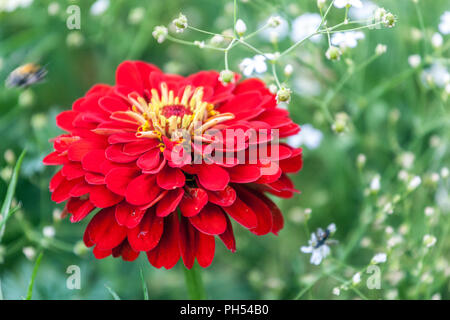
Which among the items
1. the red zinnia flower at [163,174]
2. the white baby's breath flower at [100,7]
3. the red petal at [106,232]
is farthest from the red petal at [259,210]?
the white baby's breath flower at [100,7]

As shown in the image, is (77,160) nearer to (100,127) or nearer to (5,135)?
(100,127)

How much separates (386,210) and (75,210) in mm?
302

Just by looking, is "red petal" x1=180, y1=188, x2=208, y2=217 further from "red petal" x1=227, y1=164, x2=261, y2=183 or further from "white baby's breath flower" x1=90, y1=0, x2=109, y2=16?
"white baby's breath flower" x1=90, y1=0, x2=109, y2=16

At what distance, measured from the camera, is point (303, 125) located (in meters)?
0.73

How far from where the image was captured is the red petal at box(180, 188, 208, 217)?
1.24ft

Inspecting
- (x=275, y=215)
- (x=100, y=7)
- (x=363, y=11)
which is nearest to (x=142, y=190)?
(x=275, y=215)

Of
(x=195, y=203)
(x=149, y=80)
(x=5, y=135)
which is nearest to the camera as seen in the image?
(x=195, y=203)

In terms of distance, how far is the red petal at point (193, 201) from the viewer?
A: 377 mm

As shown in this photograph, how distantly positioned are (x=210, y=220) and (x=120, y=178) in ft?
0.25

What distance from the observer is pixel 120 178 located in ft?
1.28

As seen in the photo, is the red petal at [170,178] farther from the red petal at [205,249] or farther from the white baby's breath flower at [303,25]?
the white baby's breath flower at [303,25]

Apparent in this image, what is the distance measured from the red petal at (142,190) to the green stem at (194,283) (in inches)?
4.2
